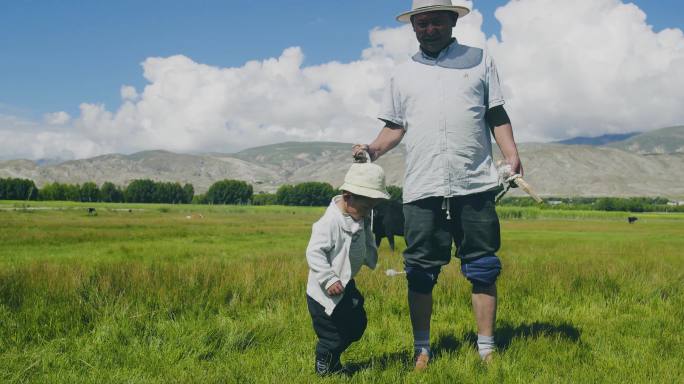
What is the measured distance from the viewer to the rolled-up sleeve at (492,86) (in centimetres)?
438

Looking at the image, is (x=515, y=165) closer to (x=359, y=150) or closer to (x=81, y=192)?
(x=359, y=150)

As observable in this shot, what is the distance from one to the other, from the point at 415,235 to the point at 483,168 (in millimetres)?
777

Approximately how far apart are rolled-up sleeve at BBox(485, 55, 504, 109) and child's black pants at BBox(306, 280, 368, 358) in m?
1.97

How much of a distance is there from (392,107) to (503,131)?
970 mm

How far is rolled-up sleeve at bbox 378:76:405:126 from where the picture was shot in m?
4.65

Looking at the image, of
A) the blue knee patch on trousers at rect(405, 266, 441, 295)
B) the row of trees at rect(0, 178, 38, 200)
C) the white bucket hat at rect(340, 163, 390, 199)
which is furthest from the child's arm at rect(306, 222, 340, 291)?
the row of trees at rect(0, 178, 38, 200)

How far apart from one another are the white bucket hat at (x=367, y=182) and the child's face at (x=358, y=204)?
0.29ft

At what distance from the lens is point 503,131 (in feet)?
14.8

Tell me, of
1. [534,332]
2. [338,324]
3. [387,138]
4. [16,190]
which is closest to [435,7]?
[387,138]

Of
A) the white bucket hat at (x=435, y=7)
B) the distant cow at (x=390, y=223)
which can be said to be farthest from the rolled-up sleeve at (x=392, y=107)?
the distant cow at (x=390, y=223)

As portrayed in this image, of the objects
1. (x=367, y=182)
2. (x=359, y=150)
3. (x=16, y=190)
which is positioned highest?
(x=16, y=190)

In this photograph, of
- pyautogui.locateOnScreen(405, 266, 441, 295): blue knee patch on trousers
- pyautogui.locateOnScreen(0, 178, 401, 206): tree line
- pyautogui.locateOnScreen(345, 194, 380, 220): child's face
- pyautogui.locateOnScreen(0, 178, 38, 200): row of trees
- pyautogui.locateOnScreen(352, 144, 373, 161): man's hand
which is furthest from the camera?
pyautogui.locateOnScreen(0, 178, 401, 206): tree line

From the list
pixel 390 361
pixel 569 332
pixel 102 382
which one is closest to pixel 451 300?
pixel 569 332

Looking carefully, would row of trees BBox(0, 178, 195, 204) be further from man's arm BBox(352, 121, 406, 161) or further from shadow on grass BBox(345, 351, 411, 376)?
shadow on grass BBox(345, 351, 411, 376)
